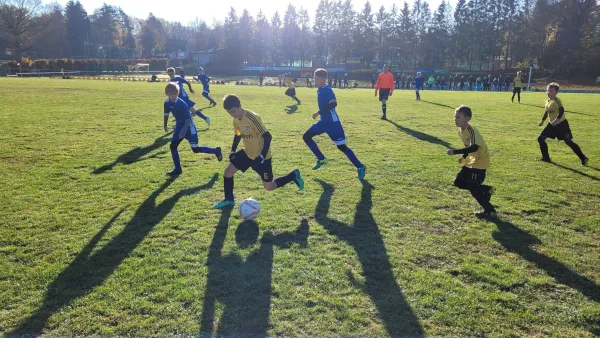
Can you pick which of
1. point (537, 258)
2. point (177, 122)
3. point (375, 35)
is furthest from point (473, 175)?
point (375, 35)

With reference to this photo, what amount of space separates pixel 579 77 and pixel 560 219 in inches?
2707

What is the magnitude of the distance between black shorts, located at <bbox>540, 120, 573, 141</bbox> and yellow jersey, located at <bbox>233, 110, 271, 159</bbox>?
7244mm

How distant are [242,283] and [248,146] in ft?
7.64

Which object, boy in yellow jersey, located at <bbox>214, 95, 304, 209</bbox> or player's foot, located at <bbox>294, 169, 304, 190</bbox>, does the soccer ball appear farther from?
player's foot, located at <bbox>294, 169, 304, 190</bbox>

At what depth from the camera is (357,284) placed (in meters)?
3.87

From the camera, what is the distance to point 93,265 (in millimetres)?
4152

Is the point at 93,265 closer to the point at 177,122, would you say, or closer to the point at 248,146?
the point at 248,146

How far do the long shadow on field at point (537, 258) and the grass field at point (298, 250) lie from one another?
0.07ft

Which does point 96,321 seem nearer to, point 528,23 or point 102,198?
point 102,198

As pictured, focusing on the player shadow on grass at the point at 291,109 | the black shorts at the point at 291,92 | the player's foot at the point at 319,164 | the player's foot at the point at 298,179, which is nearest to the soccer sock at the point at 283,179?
the player's foot at the point at 298,179

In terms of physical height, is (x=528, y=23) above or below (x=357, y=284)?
above

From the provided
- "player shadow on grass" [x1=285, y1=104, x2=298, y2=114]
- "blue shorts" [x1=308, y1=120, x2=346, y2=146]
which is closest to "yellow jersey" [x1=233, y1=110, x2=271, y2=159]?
"blue shorts" [x1=308, y1=120, x2=346, y2=146]

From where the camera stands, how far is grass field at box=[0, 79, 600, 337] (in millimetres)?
3330

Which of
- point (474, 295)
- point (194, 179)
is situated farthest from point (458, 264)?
point (194, 179)
